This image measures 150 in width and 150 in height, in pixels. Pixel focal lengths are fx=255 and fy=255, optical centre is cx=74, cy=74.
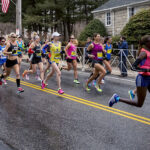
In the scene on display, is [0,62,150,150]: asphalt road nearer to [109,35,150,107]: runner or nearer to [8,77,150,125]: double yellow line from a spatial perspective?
[8,77,150,125]: double yellow line

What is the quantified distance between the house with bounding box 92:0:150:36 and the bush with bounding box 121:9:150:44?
4586 mm

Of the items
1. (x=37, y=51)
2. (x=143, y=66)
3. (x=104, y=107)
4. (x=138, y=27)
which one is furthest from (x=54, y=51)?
(x=138, y=27)

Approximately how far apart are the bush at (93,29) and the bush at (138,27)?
679 centimetres

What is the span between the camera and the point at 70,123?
550cm

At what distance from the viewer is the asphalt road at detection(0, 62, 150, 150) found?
4.39m

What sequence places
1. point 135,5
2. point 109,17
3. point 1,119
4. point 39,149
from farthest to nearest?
1. point 109,17
2. point 135,5
3. point 1,119
4. point 39,149

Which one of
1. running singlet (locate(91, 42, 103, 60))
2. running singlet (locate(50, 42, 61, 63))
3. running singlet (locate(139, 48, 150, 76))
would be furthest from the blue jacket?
running singlet (locate(139, 48, 150, 76))

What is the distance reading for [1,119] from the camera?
230 inches

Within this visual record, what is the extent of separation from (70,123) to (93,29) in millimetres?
23662

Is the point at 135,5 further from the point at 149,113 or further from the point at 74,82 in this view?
the point at 149,113

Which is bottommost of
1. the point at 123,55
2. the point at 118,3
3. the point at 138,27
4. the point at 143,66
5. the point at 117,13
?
the point at 123,55

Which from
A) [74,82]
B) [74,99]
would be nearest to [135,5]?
[74,82]

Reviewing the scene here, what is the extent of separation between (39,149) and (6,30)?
145 ft

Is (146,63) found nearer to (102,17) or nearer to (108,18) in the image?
(108,18)
